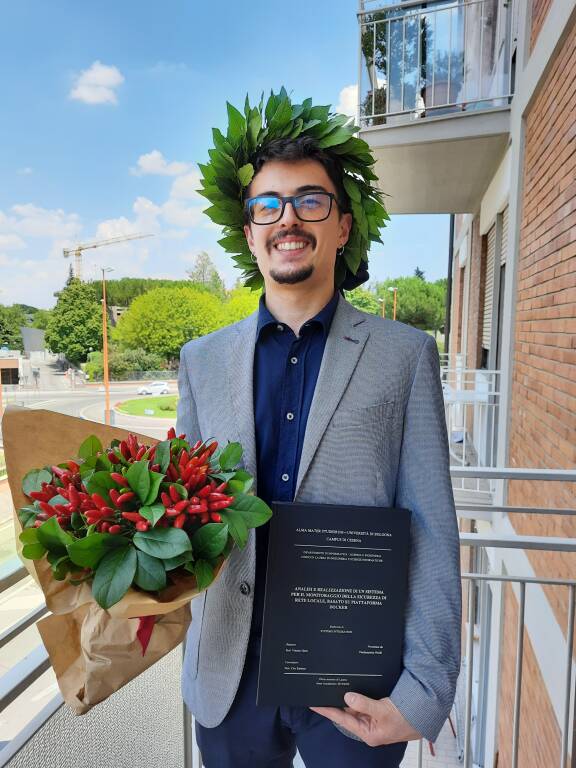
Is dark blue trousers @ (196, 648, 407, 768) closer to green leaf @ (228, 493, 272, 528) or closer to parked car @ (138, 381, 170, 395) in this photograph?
green leaf @ (228, 493, 272, 528)

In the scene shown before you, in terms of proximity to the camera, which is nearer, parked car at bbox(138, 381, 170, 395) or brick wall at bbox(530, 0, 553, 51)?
brick wall at bbox(530, 0, 553, 51)

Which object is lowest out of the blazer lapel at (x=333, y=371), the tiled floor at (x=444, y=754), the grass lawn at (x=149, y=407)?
the grass lawn at (x=149, y=407)

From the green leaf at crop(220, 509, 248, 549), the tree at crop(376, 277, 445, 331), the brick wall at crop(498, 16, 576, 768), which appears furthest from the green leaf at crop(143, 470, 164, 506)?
the tree at crop(376, 277, 445, 331)

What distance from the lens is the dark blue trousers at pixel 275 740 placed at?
1021mm

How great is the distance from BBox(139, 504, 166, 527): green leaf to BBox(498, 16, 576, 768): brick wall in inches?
87.8

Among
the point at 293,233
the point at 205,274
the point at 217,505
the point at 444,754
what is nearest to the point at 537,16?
the point at 293,233

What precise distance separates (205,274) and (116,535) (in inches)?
2449

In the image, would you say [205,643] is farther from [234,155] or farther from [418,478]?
[234,155]

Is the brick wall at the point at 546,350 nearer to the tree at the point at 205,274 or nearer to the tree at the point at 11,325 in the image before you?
A: the tree at the point at 11,325

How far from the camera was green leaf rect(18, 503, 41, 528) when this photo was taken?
30.2 inches

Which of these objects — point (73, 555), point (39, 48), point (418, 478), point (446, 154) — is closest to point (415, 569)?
point (418, 478)

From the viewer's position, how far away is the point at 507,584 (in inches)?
158

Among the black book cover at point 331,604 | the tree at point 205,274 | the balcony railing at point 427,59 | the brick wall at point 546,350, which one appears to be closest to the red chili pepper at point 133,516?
the black book cover at point 331,604

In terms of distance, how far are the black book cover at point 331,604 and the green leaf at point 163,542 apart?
266 millimetres
